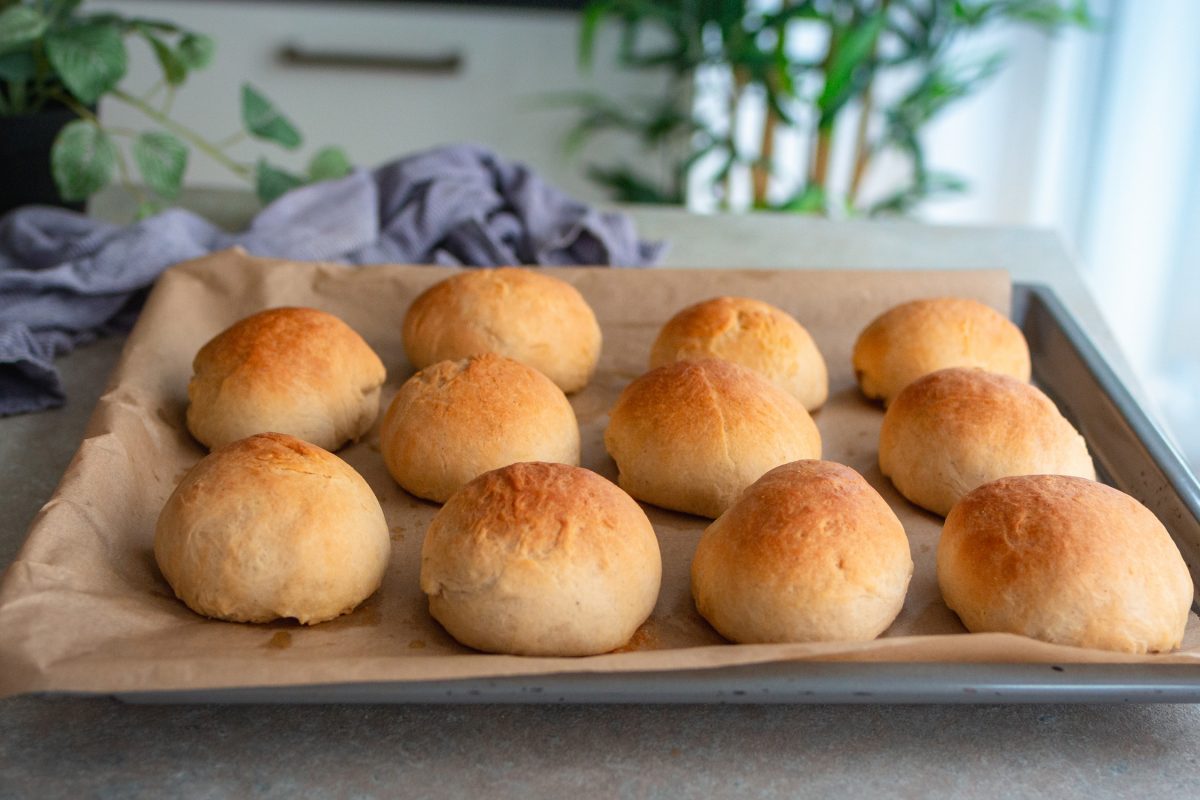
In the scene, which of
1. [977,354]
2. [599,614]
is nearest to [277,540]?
[599,614]

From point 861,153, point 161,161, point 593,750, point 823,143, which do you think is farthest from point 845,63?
point 593,750

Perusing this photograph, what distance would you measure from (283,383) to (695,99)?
2436 millimetres

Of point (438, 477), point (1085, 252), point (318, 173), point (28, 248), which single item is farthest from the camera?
point (1085, 252)

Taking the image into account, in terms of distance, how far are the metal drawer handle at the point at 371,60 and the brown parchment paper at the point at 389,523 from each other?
181cm

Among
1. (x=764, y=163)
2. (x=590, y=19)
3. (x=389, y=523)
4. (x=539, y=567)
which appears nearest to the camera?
(x=539, y=567)

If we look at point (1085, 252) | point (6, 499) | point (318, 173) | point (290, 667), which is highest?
point (318, 173)

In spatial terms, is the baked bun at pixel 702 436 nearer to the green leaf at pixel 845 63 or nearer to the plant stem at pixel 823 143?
the green leaf at pixel 845 63

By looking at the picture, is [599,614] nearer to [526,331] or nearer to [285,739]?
[285,739]

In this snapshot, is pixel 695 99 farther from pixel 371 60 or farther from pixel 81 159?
pixel 81 159

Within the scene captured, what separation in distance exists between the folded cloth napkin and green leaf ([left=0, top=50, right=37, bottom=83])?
245 millimetres

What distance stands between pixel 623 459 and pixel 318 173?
117 centimetres

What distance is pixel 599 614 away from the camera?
3.95 ft

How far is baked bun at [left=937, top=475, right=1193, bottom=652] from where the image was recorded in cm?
120

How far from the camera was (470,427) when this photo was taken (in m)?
1.56
